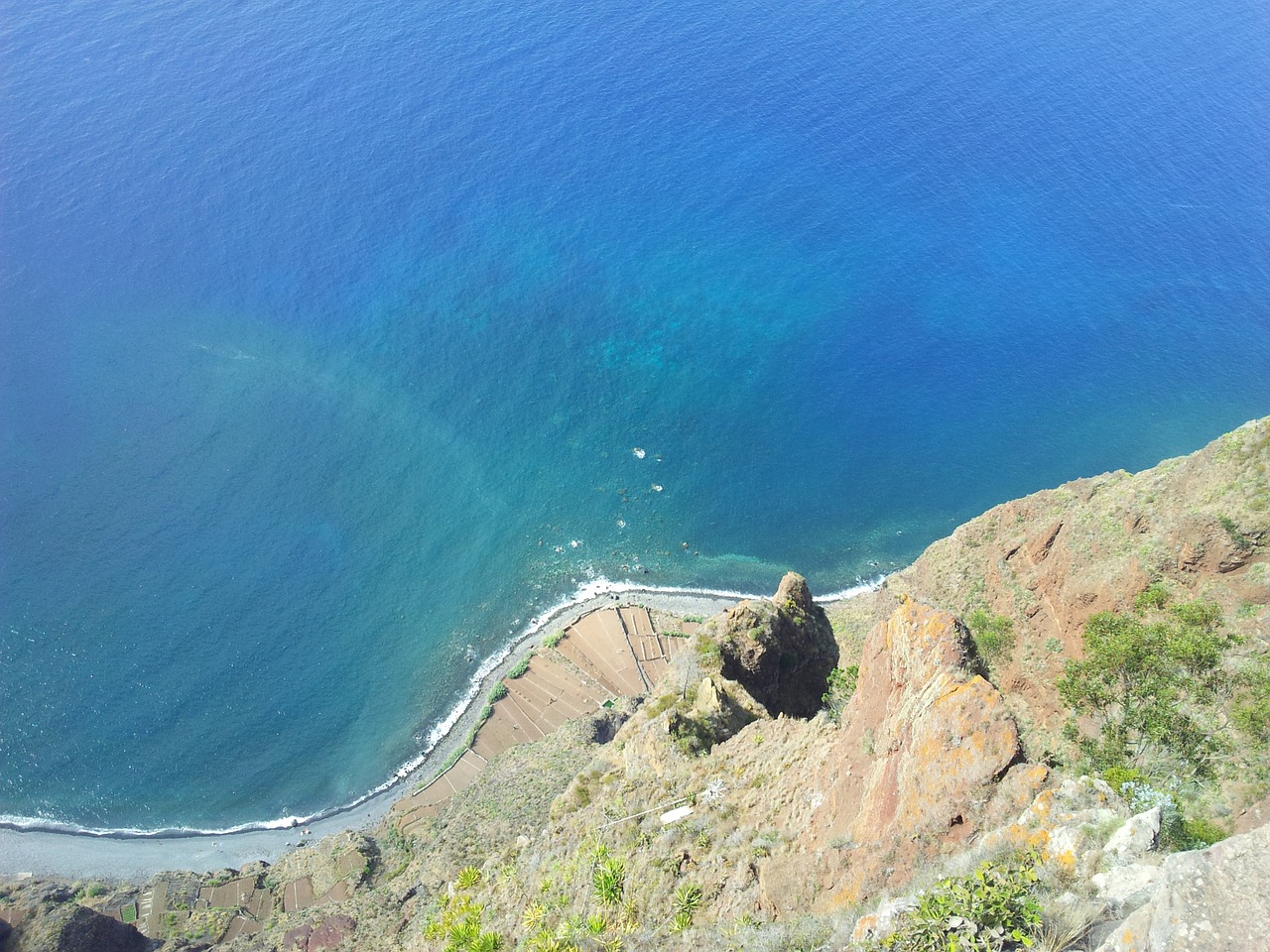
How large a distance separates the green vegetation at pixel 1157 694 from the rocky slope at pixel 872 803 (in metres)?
0.97

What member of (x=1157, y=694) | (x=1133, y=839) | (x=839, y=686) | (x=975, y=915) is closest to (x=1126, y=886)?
(x=1133, y=839)

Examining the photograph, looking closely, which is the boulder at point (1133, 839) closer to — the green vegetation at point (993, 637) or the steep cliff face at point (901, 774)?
the steep cliff face at point (901, 774)

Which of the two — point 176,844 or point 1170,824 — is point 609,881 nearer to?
point 1170,824

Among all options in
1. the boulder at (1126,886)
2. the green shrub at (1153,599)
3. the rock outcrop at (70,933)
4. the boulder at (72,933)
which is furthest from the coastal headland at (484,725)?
the boulder at (1126,886)

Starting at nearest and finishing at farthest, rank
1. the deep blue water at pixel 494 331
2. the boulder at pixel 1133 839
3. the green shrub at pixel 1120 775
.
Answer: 1. the boulder at pixel 1133 839
2. the green shrub at pixel 1120 775
3. the deep blue water at pixel 494 331

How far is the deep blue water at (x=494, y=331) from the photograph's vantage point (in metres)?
79.1

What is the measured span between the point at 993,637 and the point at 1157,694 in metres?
12.5

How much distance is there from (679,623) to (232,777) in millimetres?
43151

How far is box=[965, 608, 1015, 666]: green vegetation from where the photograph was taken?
4344cm

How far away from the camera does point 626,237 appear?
119m

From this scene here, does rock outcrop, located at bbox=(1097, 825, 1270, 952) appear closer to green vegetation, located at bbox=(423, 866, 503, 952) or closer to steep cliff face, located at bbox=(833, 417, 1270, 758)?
steep cliff face, located at bbox=(833, 417, 1270, 758)

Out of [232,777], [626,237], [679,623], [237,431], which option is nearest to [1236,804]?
[679,623]

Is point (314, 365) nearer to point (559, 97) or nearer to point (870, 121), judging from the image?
point (559, 97)

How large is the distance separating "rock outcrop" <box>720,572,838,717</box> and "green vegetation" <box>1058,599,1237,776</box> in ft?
50.0
